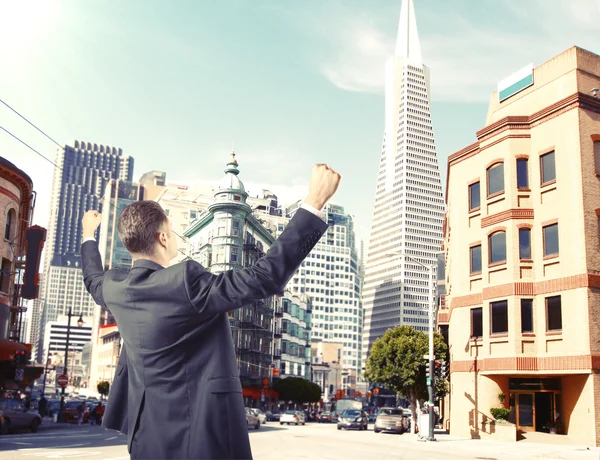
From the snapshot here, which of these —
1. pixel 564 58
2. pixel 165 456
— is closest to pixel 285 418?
pixel 564 58

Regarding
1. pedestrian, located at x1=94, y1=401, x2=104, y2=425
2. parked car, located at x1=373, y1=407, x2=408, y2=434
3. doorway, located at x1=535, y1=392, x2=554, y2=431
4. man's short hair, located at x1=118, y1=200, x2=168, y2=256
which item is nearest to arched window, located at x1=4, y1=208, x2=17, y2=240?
pedestrian, located at x1=94, y1=401, x2=104, y2=425

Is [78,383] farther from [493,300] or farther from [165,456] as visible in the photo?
[165,456]

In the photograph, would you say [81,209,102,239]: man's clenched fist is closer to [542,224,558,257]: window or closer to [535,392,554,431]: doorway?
[542,224,558,257]: window

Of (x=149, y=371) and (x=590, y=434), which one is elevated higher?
(x=149, y=371)

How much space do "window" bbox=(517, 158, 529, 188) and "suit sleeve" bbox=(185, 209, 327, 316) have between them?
32.6m

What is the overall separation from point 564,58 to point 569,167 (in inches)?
249

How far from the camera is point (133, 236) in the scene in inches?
129

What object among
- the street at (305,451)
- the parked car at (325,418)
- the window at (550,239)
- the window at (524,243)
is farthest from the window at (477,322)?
the parked car at (325,418)

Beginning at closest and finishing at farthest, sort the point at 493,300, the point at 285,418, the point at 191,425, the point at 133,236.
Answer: the point at 191,425
the point at 133,236
the point at 493,300
the point at 285,418

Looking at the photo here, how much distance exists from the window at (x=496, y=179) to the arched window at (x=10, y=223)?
27327 mm

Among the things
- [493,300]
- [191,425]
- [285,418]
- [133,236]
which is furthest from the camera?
[285,418]

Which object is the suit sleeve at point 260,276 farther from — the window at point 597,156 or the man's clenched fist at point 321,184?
the window at point 597,156

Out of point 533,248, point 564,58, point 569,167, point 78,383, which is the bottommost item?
point 78,383

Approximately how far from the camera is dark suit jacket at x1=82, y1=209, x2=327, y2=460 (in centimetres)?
282
